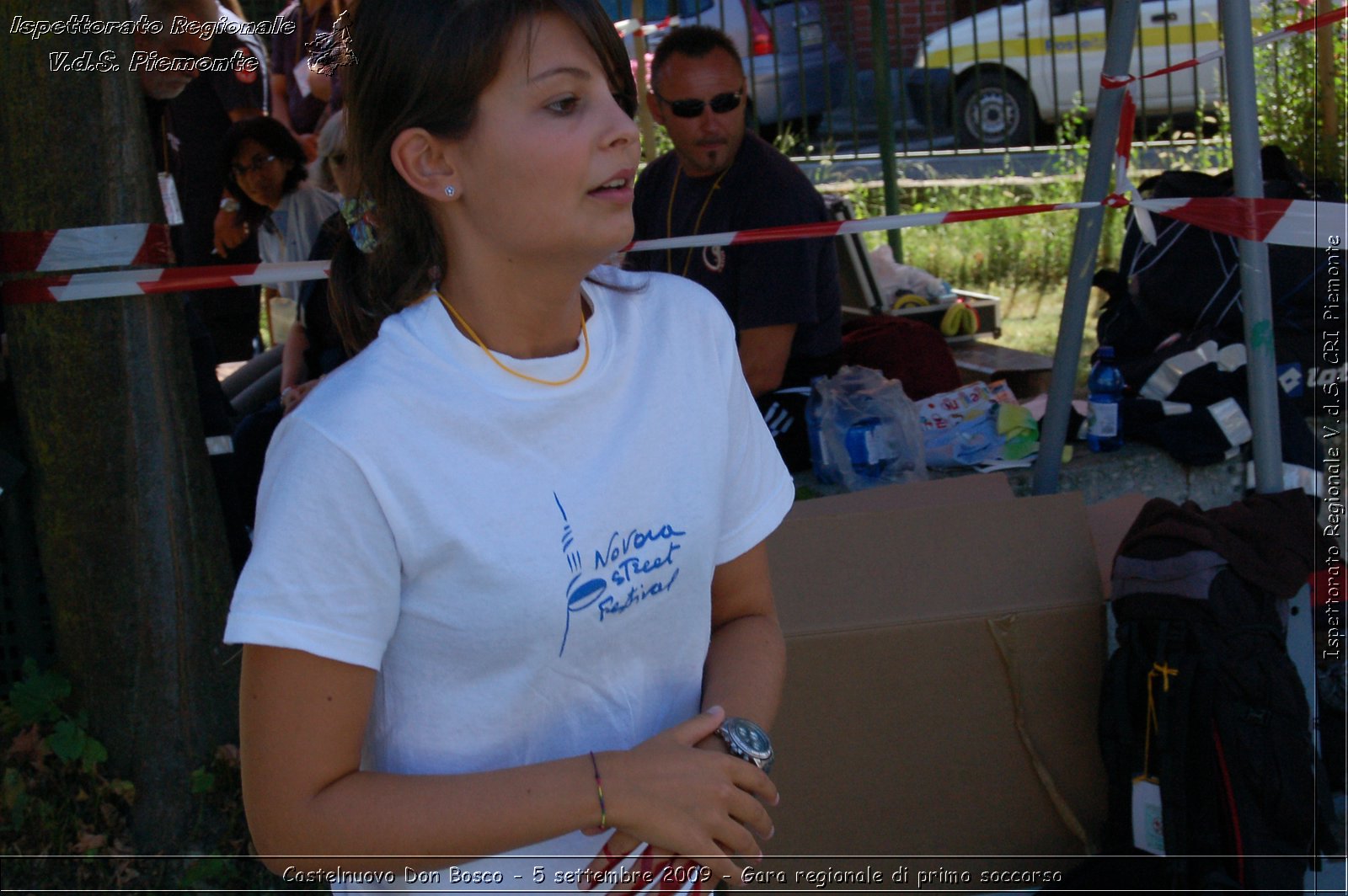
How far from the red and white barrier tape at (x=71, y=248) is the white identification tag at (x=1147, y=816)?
2566 mm

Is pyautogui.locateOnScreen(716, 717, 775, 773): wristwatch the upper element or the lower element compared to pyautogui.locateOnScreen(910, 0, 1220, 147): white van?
lower

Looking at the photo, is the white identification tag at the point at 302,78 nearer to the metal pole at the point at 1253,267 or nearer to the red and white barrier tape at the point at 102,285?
the red and white barrier tape at the point at 102,285

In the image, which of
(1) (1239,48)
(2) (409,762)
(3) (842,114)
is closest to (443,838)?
(2) (409,762)

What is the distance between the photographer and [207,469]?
3240 mm

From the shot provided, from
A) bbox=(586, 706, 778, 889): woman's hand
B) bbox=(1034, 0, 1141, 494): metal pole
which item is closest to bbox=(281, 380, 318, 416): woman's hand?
bbox=(1034, 0, 1141, 494): metal pole

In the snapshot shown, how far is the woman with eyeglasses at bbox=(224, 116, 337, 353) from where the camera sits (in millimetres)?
5324

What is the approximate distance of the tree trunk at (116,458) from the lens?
290 centimetres

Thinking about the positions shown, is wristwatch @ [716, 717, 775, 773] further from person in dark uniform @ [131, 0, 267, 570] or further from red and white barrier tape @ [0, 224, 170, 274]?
person in dark uniform @ [131, 0, 267, 570]

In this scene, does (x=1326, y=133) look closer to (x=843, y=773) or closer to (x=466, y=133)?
(x=843, y=773)

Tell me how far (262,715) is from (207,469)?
2177 mm

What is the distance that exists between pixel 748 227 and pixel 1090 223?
47.2 inches

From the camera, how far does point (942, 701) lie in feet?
9.34

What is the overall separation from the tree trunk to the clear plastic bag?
1864 millimetres

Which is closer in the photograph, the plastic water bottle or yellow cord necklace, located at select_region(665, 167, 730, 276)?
the plastic water bottle
